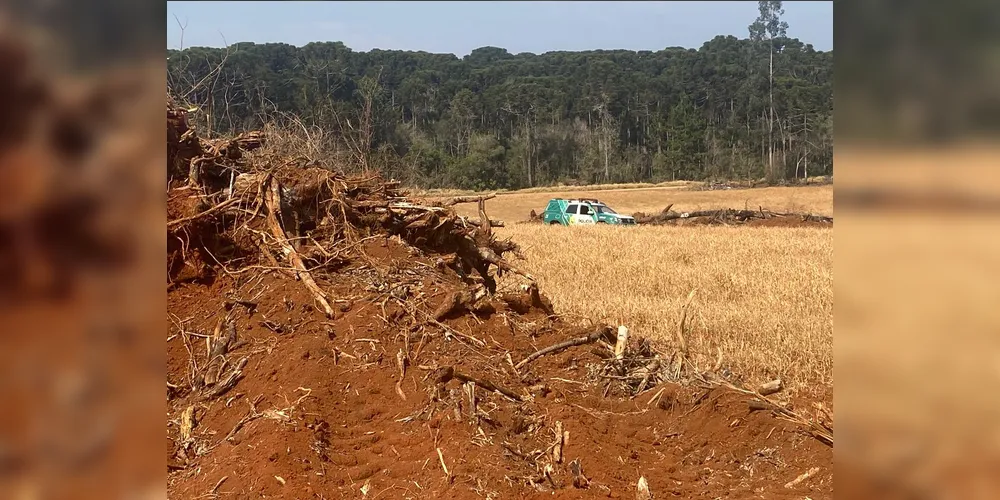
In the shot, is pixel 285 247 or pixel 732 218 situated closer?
pixel 285 247

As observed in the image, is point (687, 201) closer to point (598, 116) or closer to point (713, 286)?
point (713, 286)

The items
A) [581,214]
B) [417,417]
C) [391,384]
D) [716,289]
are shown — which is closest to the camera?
[417,417]

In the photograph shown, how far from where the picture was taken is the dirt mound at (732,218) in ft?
87.4

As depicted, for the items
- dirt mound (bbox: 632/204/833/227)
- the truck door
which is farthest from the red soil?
dirt mound (bbox: 632/204/833/227)

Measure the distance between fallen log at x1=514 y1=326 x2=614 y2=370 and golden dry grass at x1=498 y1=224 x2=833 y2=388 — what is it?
1658 mm

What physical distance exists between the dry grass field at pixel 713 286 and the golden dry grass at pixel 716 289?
16mm

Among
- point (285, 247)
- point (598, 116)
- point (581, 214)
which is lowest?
point (285, 247)

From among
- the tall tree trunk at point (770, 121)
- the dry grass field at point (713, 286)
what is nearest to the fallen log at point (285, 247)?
the dry grass field at point (713, 286)

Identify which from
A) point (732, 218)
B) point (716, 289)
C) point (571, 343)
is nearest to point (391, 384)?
point (571, 343)

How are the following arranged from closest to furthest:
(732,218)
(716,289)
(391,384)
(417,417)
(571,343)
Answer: (417,417) < (391,384) < (571,343) < (716,289) < (732,218)

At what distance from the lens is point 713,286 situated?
1167 cm

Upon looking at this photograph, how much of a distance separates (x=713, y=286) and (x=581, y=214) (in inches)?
617

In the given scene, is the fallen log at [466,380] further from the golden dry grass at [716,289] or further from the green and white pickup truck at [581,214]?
the green and white pickup truck at [581,214]
